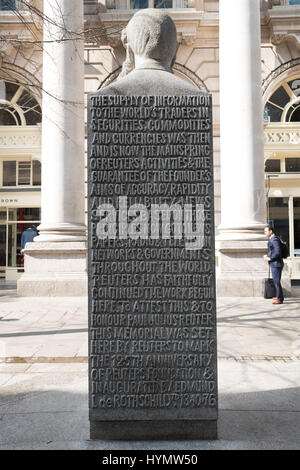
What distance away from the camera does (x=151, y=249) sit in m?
3.16

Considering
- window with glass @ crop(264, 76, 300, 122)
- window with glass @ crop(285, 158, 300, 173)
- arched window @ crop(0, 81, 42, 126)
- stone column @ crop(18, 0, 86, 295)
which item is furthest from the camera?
window with glass @ crop(285, 158, 300, 173)

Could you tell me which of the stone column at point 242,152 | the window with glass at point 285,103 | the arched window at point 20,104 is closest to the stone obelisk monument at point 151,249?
the stone column at point 242,152

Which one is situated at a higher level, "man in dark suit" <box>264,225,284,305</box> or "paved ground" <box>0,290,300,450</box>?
"man in dark suit" <box>264,225,284,305</box>

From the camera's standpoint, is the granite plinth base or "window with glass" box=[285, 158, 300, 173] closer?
the granite plinth base

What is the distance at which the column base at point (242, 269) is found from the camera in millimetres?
11641

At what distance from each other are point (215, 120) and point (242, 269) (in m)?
6.86

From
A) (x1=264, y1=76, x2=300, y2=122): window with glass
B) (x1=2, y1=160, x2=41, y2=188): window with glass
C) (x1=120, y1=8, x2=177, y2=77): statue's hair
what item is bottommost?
(x1=120, y1=8, x2=177, y2=77): statue's hair

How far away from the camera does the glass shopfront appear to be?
1805cm

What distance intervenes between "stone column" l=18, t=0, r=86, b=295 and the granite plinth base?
9015 millimetres

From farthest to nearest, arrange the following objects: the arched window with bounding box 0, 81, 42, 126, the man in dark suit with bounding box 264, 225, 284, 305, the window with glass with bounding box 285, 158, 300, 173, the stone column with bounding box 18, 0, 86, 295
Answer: the window with glass with bounding box 285, 158, 300, 173
the arched window with bounding box 0, 81, 42, 126
the stone column with bounding box 18, 0, 86, 295
the man in dark suit with bounding box 264, 225, 284, 305

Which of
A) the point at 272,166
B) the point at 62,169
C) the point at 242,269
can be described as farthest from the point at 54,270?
the point at 272,166

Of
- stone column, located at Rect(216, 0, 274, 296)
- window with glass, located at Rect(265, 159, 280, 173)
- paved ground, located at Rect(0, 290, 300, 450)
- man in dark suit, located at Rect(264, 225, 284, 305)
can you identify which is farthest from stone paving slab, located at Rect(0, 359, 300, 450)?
window with glass, located at Rect(265, 159, 280, 173)

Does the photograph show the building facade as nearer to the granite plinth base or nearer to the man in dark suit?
the man in dark suit

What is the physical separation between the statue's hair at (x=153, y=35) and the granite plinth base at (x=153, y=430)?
9.43 ft
